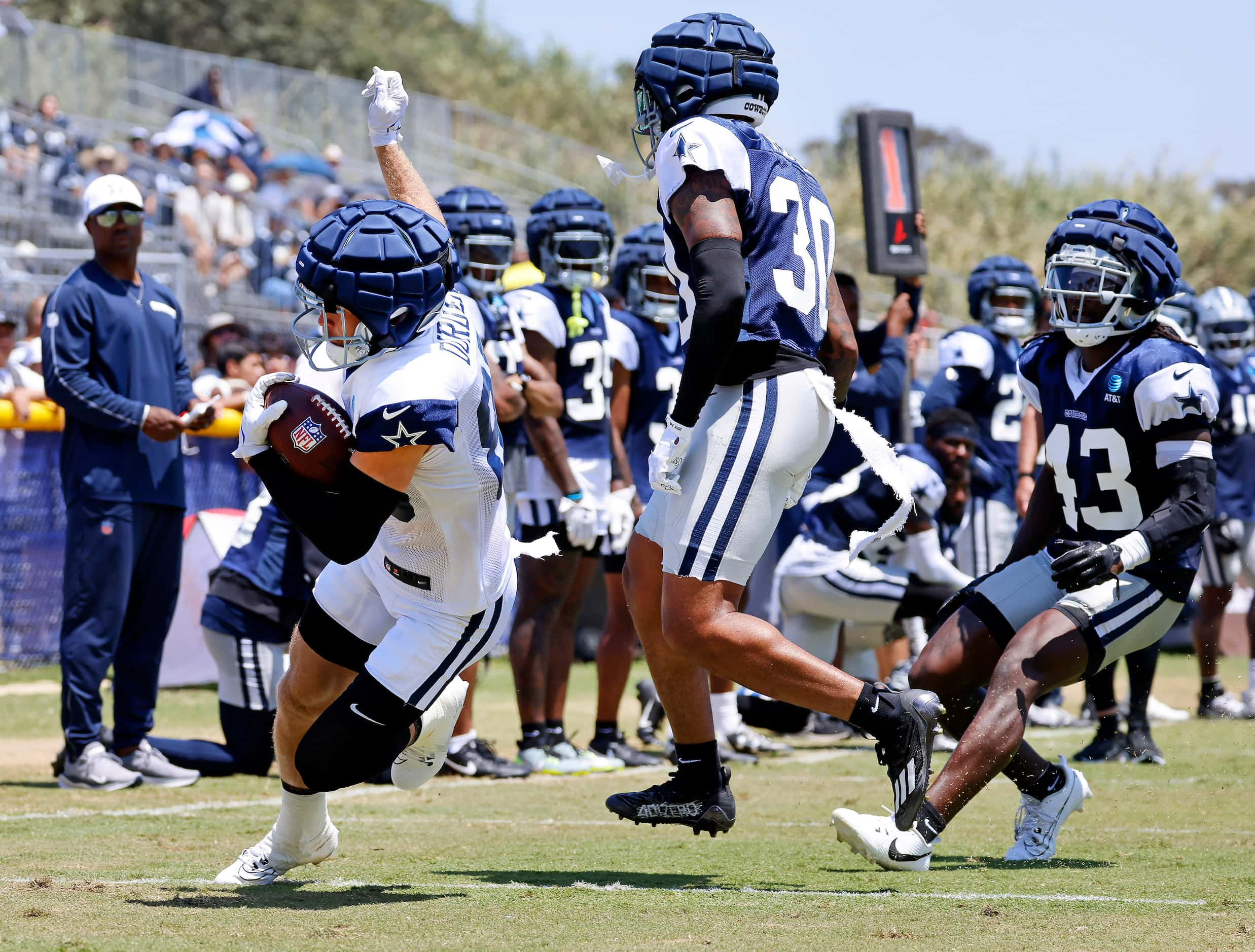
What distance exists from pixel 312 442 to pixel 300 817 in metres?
1.07

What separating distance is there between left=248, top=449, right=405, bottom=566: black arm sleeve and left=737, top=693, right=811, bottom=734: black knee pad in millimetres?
4647

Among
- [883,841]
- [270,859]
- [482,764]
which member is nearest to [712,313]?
[883,841]

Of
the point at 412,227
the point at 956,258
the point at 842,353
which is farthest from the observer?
the point at 956,258

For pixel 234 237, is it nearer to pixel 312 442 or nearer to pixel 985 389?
pixel 985 389

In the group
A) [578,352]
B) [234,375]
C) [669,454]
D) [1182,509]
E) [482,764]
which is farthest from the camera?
[234,375]

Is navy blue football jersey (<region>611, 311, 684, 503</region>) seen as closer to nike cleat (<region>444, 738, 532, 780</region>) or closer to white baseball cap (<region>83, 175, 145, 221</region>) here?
nike cleat (<region>444, 738, 532, 780</region>)

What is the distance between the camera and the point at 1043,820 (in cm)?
521

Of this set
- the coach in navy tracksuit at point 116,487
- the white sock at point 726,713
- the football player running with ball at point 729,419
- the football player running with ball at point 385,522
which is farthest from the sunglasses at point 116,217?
the white sock at point 726,713

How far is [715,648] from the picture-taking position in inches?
179

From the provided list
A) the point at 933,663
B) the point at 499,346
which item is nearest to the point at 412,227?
the point at 933,663

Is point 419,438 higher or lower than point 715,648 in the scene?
higher

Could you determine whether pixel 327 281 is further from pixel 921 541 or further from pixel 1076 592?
pixel 921 541

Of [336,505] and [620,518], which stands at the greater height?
[336,505]

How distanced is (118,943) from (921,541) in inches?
210
